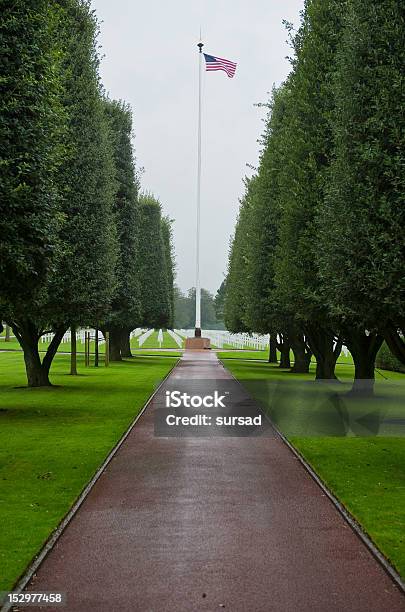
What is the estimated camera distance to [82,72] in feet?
81.5

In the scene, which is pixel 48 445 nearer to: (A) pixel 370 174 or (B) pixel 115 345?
(A) pixel 370 174

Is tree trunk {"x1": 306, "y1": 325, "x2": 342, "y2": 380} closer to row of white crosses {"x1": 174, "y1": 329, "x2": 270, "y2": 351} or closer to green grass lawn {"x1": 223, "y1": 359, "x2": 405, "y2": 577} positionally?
green grass lawn {"x1": 223, "y1": 359, "x2": 405, "y2": 577}

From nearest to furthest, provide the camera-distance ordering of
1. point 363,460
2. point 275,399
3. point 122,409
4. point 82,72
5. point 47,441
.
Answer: point 363,460
point 47,441
point 122,409
point 275,399
point 82,72

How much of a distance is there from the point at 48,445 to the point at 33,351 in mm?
12271

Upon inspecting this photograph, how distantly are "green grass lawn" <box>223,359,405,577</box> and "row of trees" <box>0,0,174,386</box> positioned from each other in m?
6.07

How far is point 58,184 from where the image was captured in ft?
67.6

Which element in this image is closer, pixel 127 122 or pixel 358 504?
pixel 358 504

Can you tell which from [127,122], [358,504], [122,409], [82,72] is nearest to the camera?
[358,504]

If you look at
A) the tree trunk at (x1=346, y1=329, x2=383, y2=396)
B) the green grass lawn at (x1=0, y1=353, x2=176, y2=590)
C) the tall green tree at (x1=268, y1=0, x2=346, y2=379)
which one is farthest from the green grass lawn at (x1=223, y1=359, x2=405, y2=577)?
the green grass lawn at (x1=0, y1=353, x2=176, y2=590)

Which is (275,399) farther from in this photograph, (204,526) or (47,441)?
(204,526)

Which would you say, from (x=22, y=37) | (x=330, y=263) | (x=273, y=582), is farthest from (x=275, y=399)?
(x=273, y=582)

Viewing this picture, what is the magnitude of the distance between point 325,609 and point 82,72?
856 inches

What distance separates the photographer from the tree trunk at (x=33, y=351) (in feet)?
84.4

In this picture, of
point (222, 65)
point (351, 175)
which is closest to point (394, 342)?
point (351, 175)
